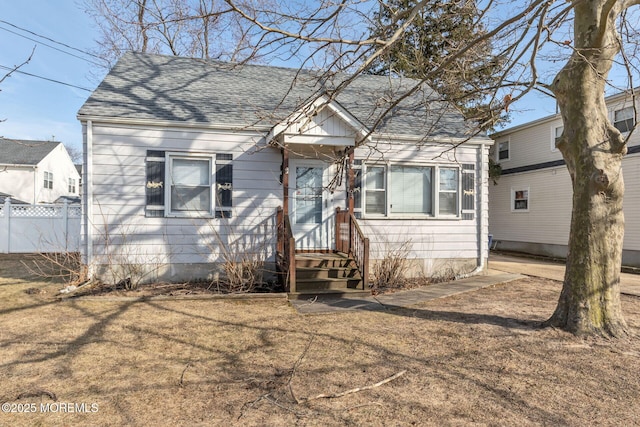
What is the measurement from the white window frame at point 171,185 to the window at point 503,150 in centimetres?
1423

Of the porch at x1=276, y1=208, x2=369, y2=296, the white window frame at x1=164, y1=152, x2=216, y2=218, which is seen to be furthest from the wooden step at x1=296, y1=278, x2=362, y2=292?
the white window frame at x1=164, y1=152, x2=216, y2=218

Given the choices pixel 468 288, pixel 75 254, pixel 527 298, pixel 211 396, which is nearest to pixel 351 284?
pixel 468 288

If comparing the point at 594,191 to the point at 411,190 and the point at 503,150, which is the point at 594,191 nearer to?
the point at 411,190

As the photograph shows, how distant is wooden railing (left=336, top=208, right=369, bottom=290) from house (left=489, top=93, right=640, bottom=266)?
9728 mm

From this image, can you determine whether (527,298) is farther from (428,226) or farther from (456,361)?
(456,361)

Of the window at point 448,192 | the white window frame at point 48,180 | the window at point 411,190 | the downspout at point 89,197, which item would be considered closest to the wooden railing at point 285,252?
the window at point 411,190

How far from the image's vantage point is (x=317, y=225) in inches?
327

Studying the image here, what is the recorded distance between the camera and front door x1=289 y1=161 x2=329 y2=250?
8.23 m

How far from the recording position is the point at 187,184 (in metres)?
7.66

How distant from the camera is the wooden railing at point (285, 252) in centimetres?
667

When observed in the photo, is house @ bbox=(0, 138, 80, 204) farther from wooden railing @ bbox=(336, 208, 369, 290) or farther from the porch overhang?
wooden railing @ bbox=(336, 208, 369, 290)

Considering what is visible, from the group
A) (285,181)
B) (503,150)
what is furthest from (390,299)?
(503,150)

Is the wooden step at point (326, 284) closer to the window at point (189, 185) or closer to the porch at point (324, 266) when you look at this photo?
the porch at point (324, 266)

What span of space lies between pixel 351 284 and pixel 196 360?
3810mm
